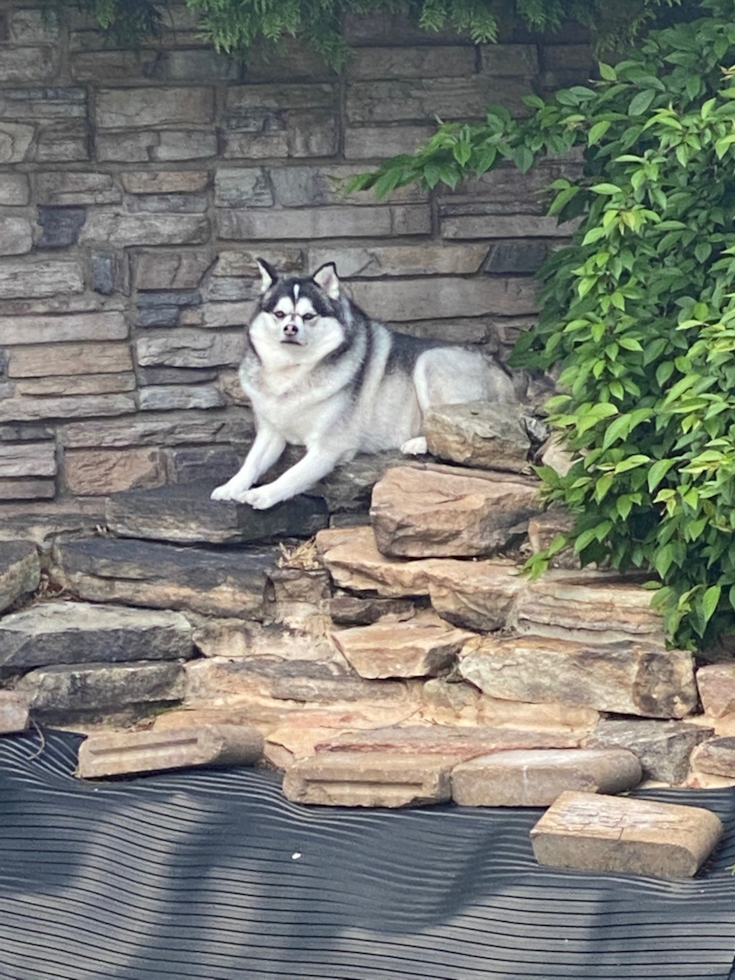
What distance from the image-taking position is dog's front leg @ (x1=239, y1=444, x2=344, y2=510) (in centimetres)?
552

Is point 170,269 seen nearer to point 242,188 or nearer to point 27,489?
point 242,188

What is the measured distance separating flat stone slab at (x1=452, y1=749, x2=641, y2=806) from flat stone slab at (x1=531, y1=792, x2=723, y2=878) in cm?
17

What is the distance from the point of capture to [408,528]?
16.7 feet

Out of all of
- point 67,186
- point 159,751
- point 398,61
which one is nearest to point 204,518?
point 159,751

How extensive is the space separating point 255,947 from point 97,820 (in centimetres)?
81

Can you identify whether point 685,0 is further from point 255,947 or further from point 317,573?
point 255,947

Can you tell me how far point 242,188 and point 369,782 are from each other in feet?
9.49

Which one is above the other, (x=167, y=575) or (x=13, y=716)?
(x=167, y=575)

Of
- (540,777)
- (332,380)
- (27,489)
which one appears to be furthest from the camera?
(27,489)

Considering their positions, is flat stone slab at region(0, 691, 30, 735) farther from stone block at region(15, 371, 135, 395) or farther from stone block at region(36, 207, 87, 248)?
stone block at region(36, 207, 87, 248)

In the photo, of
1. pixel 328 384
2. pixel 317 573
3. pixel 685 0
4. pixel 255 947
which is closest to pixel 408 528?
pixel 317 573

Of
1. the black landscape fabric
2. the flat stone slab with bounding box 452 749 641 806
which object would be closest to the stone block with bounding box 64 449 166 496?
the black landscape fabric

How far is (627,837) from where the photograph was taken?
12.3ft

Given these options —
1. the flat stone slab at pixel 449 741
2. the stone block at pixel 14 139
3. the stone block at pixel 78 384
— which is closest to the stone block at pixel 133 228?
the stone block at pixel 14 139
